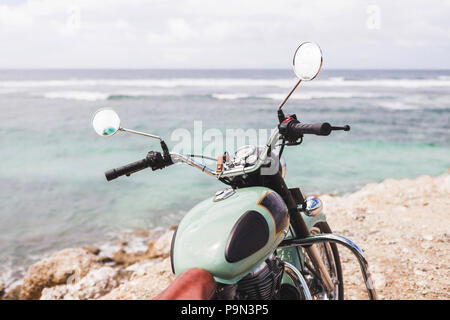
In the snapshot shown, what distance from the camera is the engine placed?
1.47m

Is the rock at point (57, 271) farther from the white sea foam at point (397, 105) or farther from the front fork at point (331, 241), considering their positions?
the white sea foam at point (397, 105)

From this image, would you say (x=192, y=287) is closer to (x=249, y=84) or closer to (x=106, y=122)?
(x=106, y=122)

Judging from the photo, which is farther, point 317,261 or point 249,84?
point 249,84

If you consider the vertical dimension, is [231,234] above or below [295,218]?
above

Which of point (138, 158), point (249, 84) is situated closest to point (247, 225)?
point (138, 158)

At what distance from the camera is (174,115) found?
1741cm

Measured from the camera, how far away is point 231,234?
1423mm

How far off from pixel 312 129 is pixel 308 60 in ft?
1.14

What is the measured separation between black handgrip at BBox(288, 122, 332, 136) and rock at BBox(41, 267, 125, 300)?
9.94 feet

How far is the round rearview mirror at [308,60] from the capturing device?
5.27 feet

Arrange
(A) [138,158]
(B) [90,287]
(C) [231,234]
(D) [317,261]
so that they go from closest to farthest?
(C) [231,234]
(D) [317,261]
(B) [90,287]
(A) [138,158]

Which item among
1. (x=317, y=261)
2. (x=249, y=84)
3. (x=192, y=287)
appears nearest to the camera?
(x=192, y=287)

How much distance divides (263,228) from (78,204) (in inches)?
229

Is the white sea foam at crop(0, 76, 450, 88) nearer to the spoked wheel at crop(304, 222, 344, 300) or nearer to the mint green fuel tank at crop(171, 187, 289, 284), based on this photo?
the spoked wheel at crop(304, 222, 344, 300)
